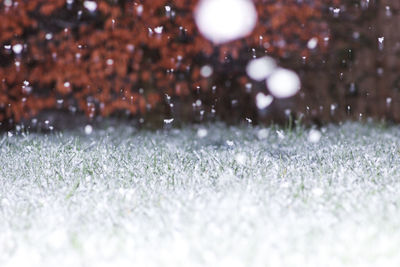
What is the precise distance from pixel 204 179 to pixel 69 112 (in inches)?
206

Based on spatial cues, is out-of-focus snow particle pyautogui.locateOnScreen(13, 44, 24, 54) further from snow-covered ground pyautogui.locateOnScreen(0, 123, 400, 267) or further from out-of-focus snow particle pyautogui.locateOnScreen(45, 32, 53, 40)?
snow-covered ground pyautogui.locateOnScreen(0, 123, 400, 267)

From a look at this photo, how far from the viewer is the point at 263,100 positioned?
8.36 m

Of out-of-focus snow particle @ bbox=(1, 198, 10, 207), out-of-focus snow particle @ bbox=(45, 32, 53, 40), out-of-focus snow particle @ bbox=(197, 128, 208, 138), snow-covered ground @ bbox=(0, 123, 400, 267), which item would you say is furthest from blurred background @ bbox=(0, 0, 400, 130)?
out-of-focus snow particle @ bbox=(1, 198, 10, 207)

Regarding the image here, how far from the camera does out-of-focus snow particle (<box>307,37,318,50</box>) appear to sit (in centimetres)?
794

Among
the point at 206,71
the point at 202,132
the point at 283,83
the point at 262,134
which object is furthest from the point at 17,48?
the point at 283,83

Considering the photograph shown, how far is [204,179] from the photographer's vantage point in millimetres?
3941

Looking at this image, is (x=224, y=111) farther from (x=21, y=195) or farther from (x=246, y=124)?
(x=21, y=195)

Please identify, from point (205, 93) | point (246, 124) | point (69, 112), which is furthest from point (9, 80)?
point (246, 124)

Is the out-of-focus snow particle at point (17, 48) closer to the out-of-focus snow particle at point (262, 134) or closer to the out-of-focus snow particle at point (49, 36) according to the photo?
the out-of-focus snow particle at point (49, 36)

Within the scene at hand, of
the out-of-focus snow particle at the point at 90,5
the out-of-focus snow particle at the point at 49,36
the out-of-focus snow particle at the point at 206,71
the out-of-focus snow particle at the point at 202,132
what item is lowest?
the out-of-focus snow particle at the point at 202,132

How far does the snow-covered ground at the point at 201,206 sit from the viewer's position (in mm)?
2469

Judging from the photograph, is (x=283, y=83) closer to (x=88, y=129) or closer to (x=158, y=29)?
(x=158, y=29)

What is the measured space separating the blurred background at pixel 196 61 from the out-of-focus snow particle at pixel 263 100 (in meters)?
0.02

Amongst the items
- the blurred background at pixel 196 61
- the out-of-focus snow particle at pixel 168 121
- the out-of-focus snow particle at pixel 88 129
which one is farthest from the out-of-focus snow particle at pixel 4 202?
the out-of-focus snow particle at pixel 168 121
